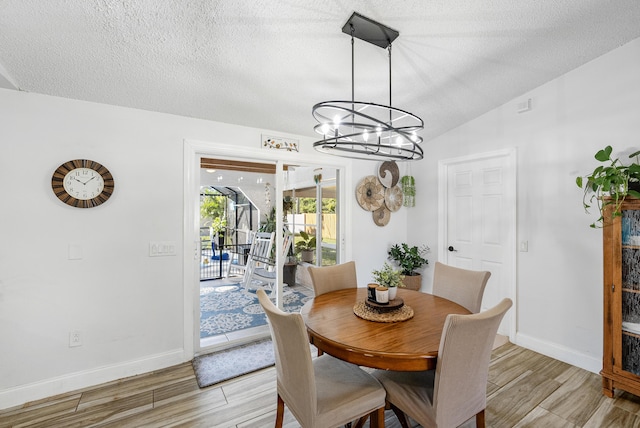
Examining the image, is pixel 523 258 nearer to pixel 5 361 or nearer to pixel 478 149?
pixel 478 149

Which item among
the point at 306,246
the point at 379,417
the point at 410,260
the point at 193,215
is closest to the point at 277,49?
the point at 193,215

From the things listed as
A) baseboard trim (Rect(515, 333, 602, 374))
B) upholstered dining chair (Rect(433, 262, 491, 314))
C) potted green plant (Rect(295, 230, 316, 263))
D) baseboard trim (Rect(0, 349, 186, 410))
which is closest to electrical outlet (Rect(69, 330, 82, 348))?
baseboard trim (Rect(0, 349, 186, 410))

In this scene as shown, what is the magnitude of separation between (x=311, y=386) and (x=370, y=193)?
9.23 feet

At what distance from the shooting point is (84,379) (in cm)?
228

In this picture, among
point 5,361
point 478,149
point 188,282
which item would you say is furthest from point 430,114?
point 5,361

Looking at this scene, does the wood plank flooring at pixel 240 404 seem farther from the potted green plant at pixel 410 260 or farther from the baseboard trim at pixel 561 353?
the potted green plant at pixel 410 260

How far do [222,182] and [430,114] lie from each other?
3198mm

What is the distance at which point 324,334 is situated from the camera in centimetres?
156

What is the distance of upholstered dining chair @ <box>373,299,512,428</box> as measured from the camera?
128 centimetres

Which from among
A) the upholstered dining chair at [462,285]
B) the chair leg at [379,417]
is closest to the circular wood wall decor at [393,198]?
the upholstered dining chair at [462,285]

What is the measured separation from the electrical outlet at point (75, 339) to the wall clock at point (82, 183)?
3.29 feet

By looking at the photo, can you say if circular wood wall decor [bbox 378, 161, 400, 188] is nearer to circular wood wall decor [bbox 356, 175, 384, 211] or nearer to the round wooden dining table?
circular wood wall decor [bbox 356, 175, 384, 211]

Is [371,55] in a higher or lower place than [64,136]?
higher

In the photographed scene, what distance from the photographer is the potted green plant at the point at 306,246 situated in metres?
4.16
